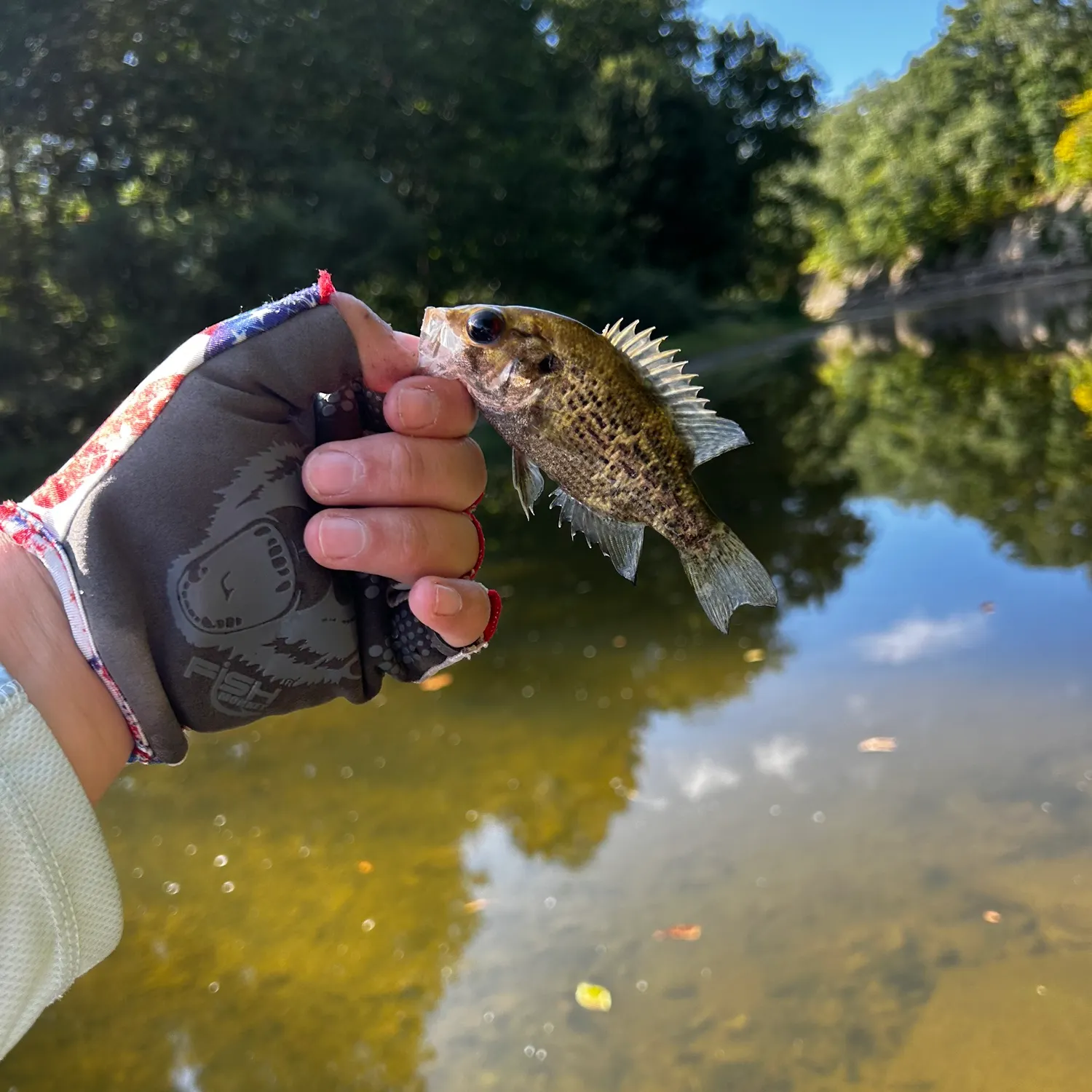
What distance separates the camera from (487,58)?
28.5 meters

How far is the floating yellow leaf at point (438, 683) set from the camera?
6781mm

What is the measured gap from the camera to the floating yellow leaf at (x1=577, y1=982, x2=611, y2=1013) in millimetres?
3748

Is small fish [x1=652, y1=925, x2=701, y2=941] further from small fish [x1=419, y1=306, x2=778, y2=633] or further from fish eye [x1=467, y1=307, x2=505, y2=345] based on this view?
fish eye [x1=467, y1=307, x2=505, y2=345]

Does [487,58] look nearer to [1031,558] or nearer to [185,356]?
[1031,558]

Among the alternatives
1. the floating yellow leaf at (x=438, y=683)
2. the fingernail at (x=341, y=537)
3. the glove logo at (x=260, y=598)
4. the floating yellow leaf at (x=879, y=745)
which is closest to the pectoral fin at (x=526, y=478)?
the fingernail at (x=341, y=537)

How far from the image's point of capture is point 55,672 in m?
1.85

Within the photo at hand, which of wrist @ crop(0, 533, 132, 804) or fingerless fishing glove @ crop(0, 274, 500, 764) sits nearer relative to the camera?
wrist @ crop(0, 533, 132, 804)

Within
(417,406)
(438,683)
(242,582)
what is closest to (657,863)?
(438,683)

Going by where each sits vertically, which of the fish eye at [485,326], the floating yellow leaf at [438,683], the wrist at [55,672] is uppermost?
the fish eye at [485,326]

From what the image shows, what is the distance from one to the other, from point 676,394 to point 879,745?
371cm

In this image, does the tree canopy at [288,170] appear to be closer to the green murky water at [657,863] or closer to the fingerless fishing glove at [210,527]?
the green murky water at [657,863]

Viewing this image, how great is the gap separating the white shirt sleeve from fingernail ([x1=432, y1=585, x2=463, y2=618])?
2.65ft

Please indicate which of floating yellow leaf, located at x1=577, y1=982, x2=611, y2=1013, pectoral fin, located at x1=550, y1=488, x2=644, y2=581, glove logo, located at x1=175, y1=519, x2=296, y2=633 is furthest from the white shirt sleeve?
floating yellow leaf, located at x1=577, y1=982, x2=611, y2=1013

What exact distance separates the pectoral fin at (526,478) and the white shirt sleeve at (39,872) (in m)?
1.08
